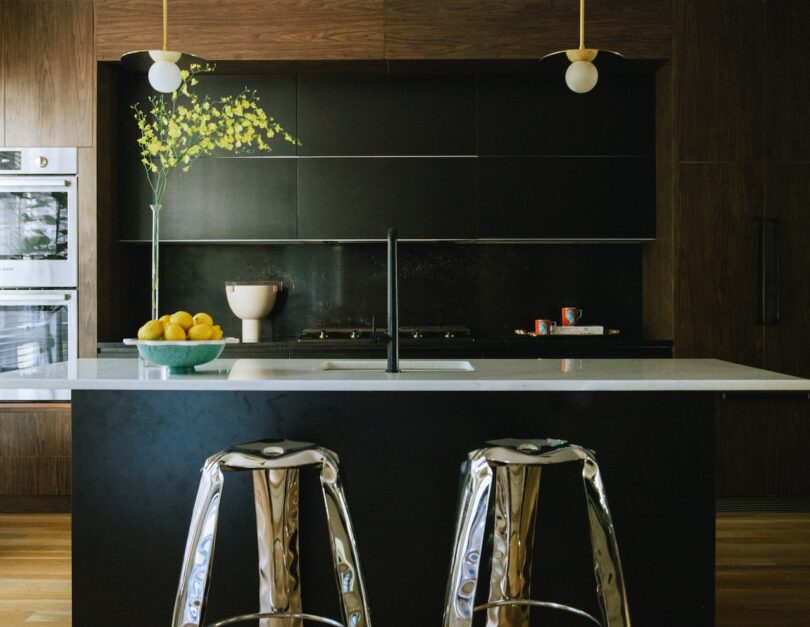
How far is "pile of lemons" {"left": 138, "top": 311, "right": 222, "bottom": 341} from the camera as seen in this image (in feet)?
7.32

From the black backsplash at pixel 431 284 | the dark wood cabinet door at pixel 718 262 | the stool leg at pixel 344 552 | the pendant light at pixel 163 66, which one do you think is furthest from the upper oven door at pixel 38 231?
the dark wood cabinet door at pixel 718 262

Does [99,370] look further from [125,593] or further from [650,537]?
[650,537]

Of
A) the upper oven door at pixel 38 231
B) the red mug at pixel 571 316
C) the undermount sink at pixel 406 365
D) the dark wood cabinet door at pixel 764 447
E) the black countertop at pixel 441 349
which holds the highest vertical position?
the upper oven door at pixel 38 231

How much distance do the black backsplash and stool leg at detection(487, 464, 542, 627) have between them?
8.61 feet

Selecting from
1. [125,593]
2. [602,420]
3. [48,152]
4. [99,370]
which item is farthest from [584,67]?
[48,152]

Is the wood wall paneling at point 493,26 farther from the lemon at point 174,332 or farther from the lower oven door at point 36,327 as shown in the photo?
the lemon at point 174,332

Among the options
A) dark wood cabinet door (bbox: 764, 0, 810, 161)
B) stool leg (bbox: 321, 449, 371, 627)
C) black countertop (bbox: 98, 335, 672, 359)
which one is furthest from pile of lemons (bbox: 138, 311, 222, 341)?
dark wood cabinet door (bbox: 764, 0, 810, 161)

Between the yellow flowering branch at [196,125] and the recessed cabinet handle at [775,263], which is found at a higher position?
the yellow flowering branch at [196,125]

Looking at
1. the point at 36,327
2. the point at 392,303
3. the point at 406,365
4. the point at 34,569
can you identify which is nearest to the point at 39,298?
the point at 36,327

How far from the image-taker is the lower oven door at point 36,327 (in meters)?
4.08

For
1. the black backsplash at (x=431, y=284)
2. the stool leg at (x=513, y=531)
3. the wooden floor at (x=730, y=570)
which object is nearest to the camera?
the stool leg at (x=513, y=531)

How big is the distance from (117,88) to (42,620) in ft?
9.21

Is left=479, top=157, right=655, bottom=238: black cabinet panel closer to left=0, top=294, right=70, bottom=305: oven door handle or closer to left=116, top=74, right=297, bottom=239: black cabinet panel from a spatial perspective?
left=116, top=74, right=297, bottom=239: black cabinet panel

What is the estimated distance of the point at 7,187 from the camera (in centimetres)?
409
